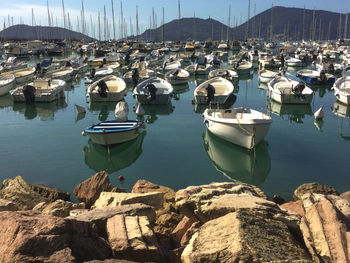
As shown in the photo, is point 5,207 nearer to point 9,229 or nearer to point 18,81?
point 9,229

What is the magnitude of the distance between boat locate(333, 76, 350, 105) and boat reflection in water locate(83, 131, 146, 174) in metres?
17.3

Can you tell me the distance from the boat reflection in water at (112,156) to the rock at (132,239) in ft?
25.7

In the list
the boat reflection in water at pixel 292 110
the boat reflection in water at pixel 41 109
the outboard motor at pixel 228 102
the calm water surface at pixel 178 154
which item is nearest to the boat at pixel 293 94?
the boat reflection in water at pixel 292 110

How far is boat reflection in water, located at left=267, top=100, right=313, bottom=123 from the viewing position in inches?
934

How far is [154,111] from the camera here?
→ 1021 inches

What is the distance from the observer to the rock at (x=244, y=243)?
5434 millimetres

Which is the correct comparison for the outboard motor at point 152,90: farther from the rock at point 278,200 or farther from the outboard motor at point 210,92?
the rock at point 278,200

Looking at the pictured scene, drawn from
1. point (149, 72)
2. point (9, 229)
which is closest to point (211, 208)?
point (9, 229)

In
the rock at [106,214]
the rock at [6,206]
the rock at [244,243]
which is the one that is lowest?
the rock at [6,206]

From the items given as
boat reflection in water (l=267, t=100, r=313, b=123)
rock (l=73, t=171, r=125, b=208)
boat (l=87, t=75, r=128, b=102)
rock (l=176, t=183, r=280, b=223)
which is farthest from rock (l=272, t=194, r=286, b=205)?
boat (l=87, t=75, r=128, b=102)

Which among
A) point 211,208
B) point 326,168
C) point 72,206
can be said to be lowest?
point 326,168

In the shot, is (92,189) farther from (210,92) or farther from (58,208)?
(210,92)

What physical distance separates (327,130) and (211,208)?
1566 centimetres

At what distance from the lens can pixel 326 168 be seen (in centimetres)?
1459
